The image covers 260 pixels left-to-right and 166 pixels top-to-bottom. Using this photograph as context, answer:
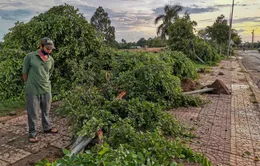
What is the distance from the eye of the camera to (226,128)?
5180 millimetres

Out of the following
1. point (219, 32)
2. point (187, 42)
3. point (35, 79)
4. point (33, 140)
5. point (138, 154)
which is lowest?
point (33, 140)

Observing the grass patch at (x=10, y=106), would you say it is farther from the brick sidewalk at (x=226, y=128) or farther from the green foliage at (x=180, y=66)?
the green foliage at (x=180, y=66)

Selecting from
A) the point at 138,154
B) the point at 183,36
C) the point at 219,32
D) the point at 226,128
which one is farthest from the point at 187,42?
the point at 138,154

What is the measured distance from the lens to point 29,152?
3.97 metres

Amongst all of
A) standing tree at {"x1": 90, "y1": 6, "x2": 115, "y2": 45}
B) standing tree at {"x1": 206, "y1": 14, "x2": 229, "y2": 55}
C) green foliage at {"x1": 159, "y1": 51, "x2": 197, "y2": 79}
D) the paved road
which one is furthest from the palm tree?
green foliage at {"x1": 159, "y1": 51, "x2": 197, "y2": 79}

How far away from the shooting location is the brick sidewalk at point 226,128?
3.95 metres

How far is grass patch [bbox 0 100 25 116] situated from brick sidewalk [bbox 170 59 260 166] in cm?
402

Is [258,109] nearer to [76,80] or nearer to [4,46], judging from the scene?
[76,80]

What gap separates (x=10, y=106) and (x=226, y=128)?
5.34 m

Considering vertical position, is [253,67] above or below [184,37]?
below

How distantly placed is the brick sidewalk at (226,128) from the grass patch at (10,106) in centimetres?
402

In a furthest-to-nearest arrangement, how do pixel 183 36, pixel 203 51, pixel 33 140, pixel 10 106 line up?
pixel 203 51
pixel 183 36
pixel 10 106
pixel 33 140

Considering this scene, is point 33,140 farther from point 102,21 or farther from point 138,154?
point 102,21

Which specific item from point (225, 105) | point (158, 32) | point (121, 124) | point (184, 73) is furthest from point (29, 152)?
point (158, 32)
